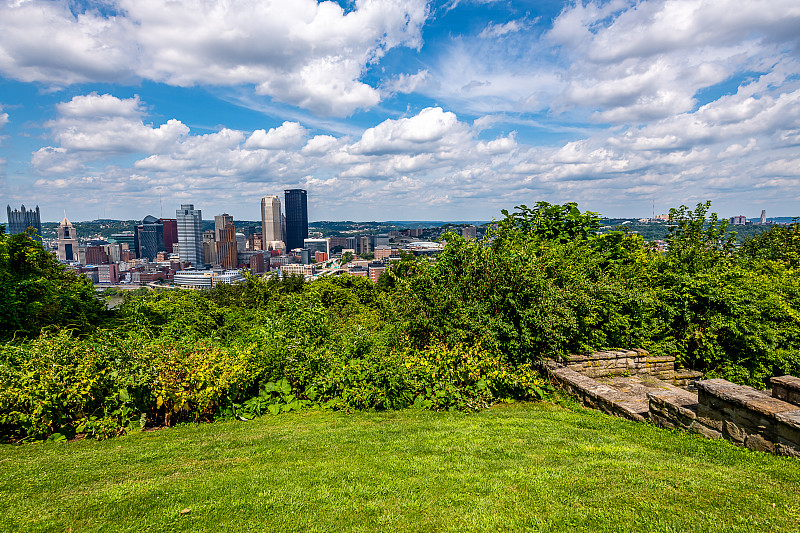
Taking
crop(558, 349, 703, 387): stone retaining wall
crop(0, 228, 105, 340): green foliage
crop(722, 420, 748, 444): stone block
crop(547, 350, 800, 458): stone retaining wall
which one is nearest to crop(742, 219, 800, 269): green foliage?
crop(558, 349, 703, 387): stone retaining wall

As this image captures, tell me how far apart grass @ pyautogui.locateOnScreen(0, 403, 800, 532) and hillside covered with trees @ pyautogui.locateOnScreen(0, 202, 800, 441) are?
688mm

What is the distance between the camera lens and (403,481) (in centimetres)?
413

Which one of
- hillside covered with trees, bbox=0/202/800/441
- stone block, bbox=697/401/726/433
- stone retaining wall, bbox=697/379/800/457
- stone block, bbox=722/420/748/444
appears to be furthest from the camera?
hillside covered with trees, bbox=0/202/800/441

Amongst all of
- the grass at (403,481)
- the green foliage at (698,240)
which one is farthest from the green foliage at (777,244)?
the grass at (403,481)

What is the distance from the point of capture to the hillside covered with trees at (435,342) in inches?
237

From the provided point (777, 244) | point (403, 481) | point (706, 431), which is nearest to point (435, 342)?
point (403, 481)

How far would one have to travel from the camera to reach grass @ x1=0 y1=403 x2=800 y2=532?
11.1ft

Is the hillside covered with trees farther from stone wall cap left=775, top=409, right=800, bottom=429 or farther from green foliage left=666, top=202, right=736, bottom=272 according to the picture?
stone wall cap left=775, top=409, right=800, bottom=429

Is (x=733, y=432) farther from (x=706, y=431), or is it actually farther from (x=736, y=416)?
(x=706, y=431)

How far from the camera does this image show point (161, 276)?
18838 cm

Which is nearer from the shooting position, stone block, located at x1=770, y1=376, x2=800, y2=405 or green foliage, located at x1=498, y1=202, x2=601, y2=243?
stone block, located at x1=770, y1=376, x2=800, y2=405

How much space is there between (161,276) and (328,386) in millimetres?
207578

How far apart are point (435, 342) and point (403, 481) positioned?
159 inches

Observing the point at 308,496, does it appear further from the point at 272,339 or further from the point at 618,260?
the point at 618,260
